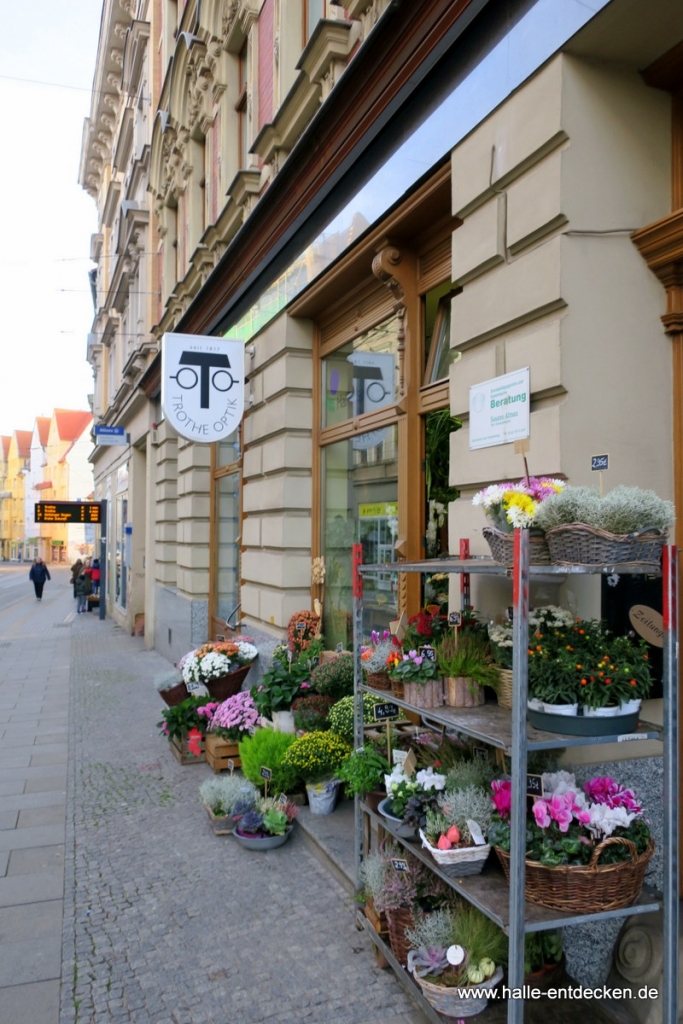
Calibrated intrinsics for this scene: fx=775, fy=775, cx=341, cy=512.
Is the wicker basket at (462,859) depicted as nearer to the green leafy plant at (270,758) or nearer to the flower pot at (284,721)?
the green leafy plant at (270,758)

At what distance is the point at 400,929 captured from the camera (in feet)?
11.0

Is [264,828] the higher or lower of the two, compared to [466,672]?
lower

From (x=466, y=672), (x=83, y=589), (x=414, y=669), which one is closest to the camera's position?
(x=466, y=672)

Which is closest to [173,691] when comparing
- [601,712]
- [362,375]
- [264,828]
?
[264,828]

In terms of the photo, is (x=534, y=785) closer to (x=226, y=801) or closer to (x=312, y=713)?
(x=226, y=801)

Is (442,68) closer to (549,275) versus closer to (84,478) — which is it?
(549,275)

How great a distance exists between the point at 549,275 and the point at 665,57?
1157 millimetres

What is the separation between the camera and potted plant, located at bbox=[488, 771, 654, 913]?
2.57 metres

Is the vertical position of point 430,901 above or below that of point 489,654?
below

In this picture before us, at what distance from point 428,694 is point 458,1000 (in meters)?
1.11

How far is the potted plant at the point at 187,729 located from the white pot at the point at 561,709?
16.5 ft

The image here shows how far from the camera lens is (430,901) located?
332 cm

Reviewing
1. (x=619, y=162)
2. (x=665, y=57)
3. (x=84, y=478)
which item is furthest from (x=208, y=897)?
(x=84, y=478)

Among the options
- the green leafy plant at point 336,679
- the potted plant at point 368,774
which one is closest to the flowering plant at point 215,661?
the green leafy plant at point 336,679
